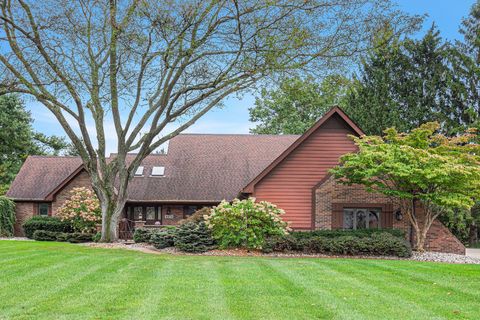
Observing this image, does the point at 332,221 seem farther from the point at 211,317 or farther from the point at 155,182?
the point at 211,317

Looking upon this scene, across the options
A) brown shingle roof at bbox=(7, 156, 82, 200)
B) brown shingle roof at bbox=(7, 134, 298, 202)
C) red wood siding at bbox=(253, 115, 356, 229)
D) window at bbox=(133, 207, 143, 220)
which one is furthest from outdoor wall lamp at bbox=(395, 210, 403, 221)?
brown shingle roof at bbox=(7, 156, 82, 200)

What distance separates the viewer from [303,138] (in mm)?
21812

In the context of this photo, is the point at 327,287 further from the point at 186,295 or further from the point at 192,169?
the point at 192,169

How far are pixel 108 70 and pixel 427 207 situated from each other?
44.0 ft

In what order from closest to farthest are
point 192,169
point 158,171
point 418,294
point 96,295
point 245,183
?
point 96,295, point 418,294, point 245,183, point 158,171, point 192,169

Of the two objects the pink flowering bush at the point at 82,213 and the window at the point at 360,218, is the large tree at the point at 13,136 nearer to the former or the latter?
the pink flowering bush at the point at 82,213

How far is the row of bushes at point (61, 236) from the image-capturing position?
77.3 feet

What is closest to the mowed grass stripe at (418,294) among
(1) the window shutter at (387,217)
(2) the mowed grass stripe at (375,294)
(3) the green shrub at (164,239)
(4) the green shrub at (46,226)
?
(2) the mowed grass stripe at (375,294)

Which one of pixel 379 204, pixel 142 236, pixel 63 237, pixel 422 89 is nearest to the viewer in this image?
pixel 379 204

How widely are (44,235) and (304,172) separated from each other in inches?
484

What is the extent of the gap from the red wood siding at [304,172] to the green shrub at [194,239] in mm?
4286

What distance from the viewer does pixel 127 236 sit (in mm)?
26297

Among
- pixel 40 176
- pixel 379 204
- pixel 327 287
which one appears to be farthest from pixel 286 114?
pixel 327 287

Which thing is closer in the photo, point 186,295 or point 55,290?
point 186,295
